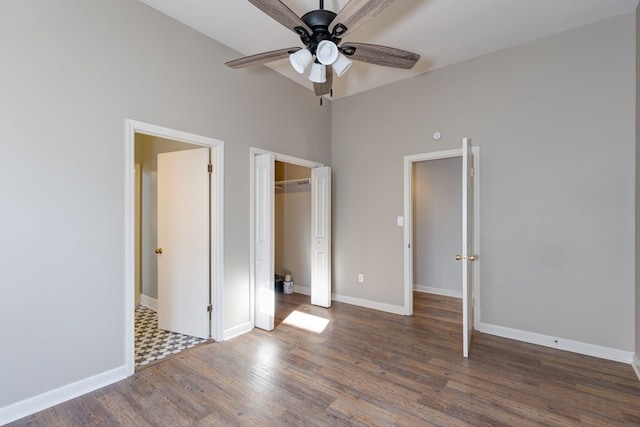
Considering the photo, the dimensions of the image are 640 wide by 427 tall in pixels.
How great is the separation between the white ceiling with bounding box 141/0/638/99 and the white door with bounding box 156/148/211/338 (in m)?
1.21

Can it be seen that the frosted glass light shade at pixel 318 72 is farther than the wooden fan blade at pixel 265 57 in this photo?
Yes

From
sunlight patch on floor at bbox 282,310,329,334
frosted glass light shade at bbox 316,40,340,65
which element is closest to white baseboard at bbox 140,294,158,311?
sunlight patch on floor at bbox 282,310,329,334

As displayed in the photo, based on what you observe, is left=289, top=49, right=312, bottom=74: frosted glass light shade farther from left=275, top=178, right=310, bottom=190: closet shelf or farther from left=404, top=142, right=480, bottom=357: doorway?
left=275, top=178, right=310, bottom=190: closet shelf

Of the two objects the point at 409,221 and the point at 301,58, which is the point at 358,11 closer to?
the point at 301,58

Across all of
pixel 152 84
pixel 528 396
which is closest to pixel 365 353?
pixel 528 396

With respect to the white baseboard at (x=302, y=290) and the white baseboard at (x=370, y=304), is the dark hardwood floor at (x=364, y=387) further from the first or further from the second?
the white baseboard at (x=302, y=290)

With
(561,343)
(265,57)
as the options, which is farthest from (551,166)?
(265,57)

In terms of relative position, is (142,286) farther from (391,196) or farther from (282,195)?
(391,196)

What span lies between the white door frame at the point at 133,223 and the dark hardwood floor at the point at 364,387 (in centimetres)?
29

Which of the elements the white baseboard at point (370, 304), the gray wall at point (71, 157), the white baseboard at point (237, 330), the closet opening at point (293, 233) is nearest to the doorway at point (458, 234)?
the white baseboard at point (370, 304)

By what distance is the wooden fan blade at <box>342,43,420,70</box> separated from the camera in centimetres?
202

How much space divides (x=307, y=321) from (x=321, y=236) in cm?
119

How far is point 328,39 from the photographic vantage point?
6.48 ft

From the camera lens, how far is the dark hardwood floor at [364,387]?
188cm
